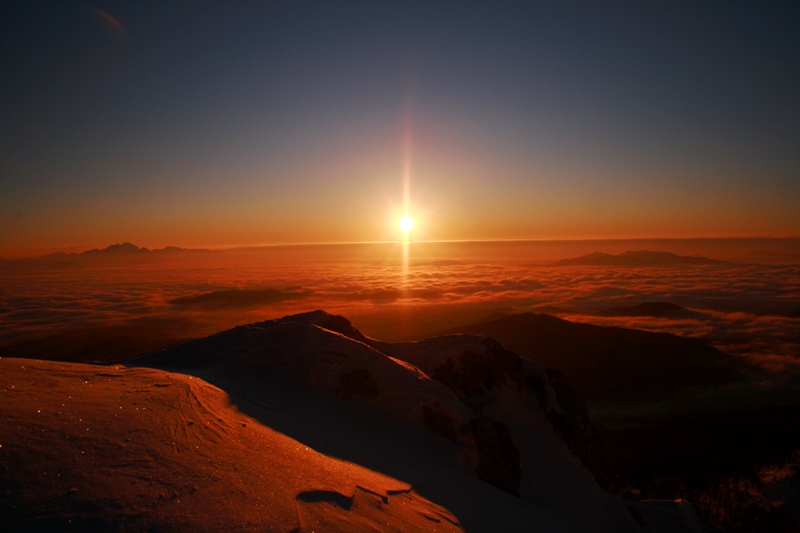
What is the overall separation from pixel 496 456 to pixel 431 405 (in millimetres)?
1812

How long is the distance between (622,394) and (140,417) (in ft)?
134

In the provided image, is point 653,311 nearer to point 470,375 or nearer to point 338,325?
point 470,375

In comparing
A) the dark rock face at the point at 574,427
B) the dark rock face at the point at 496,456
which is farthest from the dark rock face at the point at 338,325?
the dark rock face at the point at 574,427

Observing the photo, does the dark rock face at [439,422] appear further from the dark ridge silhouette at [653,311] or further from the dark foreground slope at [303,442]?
the dark ridge silhouette at [653,311]

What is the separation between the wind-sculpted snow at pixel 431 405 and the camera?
9.07 m

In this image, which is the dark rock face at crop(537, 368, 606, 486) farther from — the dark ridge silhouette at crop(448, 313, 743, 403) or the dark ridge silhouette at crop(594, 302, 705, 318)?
the dark ridge silhouette at crop(594, 302, 705, 318)

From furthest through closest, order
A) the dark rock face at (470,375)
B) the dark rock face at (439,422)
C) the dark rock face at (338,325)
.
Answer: the dark rock face at (338,325)
the dark rock face at (470,375)
the dark rock face at (439,422)

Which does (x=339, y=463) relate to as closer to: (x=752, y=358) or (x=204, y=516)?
(x=204, y=516)

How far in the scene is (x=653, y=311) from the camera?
239 ft

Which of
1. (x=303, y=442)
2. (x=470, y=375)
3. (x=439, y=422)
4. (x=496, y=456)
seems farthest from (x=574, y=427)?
(x=303, y=442)

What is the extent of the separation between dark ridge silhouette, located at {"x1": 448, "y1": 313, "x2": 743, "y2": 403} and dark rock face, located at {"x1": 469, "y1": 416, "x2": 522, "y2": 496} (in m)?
30.1

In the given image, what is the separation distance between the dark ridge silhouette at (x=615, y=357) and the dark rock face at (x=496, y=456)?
30132 mm

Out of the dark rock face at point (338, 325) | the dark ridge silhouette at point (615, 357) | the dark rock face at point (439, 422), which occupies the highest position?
the dark rock face at point (338, 325)

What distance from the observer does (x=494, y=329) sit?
177 feet
